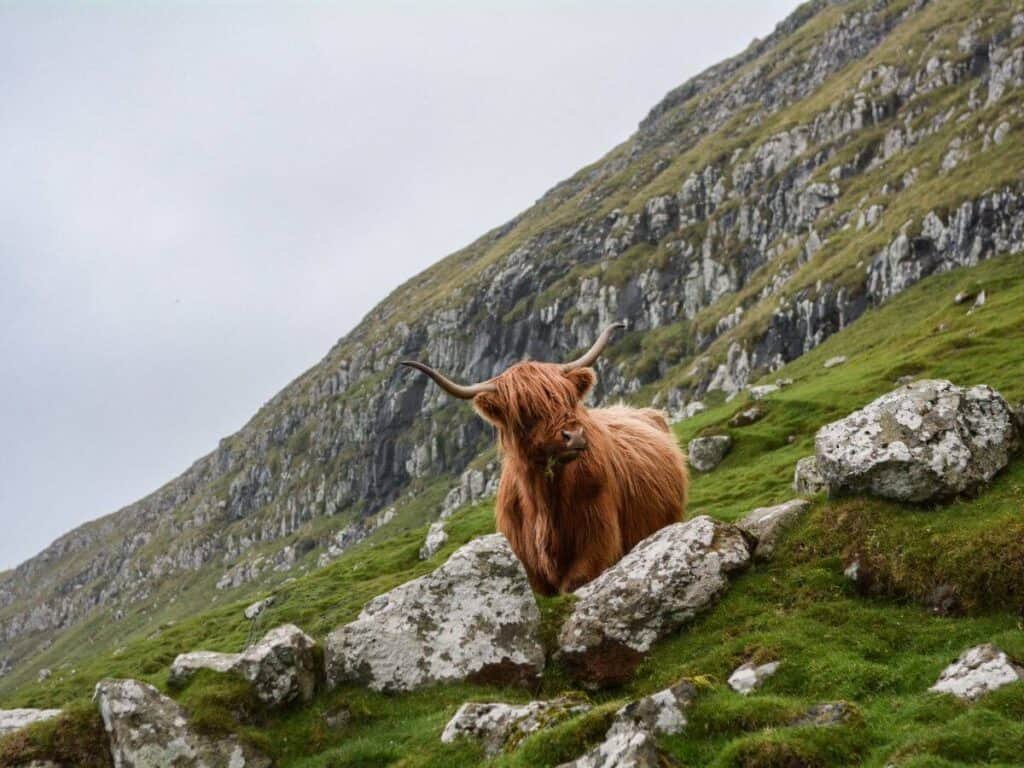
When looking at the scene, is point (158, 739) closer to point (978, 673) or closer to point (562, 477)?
point (562, 477)

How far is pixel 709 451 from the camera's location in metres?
36.0

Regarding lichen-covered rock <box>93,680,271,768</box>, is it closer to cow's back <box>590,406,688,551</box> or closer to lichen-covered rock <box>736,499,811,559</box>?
cow's back <box>590,406,688,551</box>

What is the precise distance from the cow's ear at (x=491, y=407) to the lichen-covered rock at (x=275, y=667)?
419 cm

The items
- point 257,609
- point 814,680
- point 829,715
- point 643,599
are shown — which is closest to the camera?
point 829,715

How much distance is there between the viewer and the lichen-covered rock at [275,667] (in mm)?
10094

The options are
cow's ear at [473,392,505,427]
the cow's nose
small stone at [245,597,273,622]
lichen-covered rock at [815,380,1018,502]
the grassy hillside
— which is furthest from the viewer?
small stone at [245,597,273,622]

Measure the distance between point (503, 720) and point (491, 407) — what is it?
424cm

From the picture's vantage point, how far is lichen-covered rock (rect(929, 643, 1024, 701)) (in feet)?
Result: 20.6

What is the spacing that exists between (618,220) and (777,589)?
18272 cm

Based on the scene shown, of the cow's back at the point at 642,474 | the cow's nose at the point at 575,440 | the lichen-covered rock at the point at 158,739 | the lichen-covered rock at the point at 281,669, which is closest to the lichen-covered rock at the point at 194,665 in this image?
the lichen-covered rock at the point at 281,669

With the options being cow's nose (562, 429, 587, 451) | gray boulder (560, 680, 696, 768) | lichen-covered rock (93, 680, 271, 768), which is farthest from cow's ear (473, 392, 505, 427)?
lichen-covered rock (93, 680, 271, 768)

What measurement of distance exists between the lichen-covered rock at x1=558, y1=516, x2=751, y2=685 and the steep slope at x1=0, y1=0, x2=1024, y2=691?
81.8m

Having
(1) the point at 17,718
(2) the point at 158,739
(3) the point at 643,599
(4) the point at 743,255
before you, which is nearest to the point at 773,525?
(3) the point at 643,599

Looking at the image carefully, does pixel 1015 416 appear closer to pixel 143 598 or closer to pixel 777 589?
pixel 777 589
